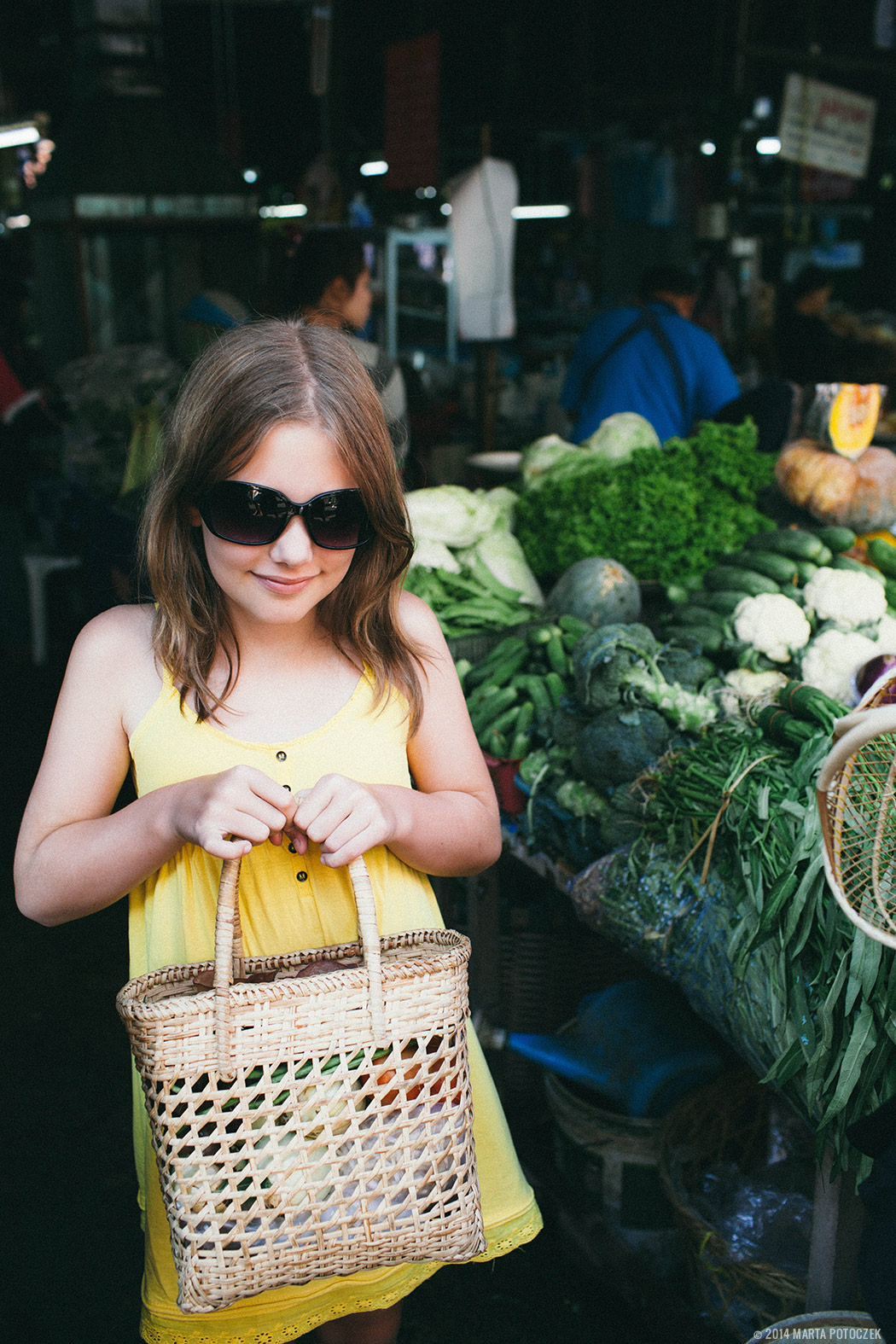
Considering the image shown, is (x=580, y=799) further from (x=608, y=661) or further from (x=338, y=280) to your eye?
(x=338, y=280)

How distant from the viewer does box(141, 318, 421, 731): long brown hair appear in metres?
1.42

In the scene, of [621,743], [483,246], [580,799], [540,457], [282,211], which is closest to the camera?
[621,743]

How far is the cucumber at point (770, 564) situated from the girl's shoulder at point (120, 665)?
88.8 inches

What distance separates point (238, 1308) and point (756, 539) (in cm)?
278

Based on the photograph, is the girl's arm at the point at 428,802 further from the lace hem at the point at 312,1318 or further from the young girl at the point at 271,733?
the lace hem at the point at 312,1318

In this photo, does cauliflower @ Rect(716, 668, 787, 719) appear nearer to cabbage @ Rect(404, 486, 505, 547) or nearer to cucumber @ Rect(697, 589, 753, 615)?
cucumber @ Rect(697, 589, 753, 615)

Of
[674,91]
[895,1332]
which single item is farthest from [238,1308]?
[674,91]

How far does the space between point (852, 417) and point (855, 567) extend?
0.63m

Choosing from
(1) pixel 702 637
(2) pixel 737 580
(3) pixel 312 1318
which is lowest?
(3) pixel 312 1318

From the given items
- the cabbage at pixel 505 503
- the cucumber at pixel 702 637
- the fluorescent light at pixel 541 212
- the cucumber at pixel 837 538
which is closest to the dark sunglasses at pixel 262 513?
the cucumber at pixel 702 637

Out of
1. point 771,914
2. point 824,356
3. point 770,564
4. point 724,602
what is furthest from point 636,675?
point 824,356

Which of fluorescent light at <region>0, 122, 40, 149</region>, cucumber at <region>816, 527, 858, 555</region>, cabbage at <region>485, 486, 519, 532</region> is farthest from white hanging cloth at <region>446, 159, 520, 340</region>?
fluorescent light at <region>0, 122, 40, 149</region>

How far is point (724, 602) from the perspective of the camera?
126 inches

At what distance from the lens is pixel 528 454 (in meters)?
4.42
